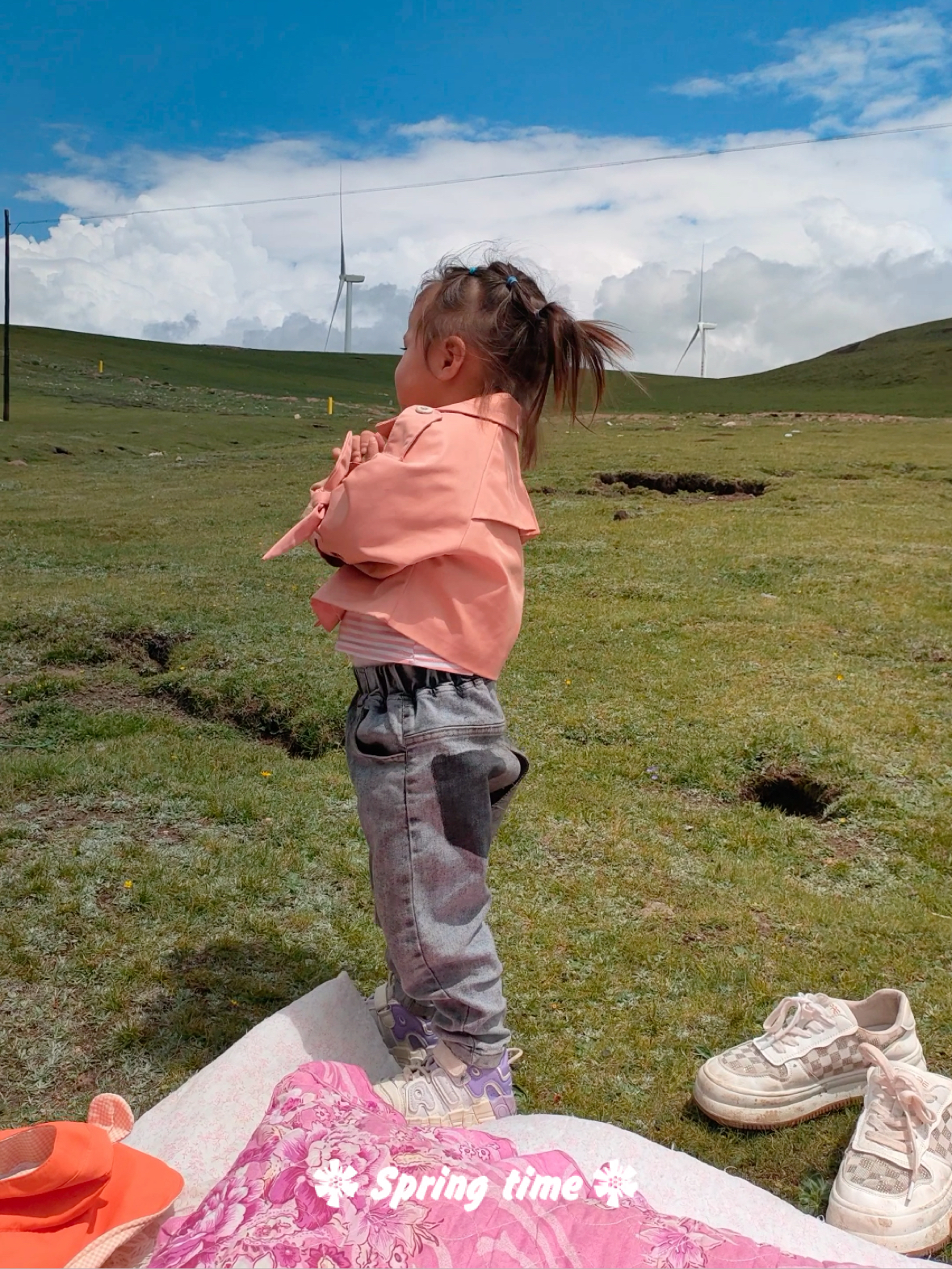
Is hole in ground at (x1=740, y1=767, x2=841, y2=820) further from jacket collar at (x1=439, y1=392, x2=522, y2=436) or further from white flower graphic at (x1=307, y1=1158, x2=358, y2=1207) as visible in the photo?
white flower graphic at (x1=307, y1=1158, x2=358, y2=1207)

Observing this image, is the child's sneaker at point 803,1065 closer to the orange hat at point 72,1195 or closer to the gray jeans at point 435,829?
the gray jeans at point 435,829

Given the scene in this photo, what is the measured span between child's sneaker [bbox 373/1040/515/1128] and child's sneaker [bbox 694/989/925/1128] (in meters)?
0.53

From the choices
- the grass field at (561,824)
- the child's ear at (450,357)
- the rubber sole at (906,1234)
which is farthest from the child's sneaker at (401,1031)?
the child's ear at (450,357)

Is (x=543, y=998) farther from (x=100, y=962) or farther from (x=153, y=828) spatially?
(x=153, y=828)

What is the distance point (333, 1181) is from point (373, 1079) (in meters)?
0.98

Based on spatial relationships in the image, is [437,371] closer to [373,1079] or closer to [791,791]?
[373,1079]

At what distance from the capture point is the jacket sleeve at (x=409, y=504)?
2547 millimetres

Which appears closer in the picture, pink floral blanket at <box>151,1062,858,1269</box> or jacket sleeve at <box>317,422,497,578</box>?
pink floral blanket at <box>151,1062,858,1269</box>

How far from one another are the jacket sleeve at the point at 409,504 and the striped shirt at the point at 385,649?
0.16 m

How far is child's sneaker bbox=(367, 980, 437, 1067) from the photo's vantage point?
275 cm

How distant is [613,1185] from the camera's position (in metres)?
1.97

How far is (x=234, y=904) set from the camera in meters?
3.71

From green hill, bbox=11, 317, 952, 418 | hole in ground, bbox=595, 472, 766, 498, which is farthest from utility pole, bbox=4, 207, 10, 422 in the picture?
hole in ground, bbox=595, 472, 766, 498

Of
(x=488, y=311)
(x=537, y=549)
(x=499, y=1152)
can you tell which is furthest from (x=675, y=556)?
(x=499, y=1152)
